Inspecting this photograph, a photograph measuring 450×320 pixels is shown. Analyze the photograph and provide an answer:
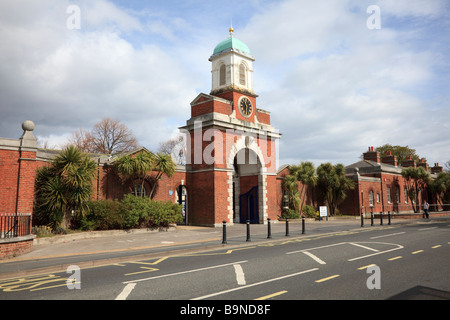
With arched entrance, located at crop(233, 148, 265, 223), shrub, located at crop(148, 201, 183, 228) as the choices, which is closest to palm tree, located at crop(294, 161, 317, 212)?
arched entrance, located at crop(233, 148, 265, 223)

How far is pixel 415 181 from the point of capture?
1799 inches

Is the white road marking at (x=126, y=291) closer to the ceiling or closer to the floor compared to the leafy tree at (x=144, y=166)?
closer to the floor

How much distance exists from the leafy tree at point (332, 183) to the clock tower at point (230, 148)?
8.59 metres

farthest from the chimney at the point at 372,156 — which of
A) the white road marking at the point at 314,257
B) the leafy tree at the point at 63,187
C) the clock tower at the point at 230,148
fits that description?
the leafy tree at the point at 63,187

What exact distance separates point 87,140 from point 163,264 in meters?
36.5

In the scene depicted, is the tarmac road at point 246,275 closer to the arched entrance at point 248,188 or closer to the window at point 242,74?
the arched entrance at point 248,188

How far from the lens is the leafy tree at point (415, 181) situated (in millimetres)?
41438

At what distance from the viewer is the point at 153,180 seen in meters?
21.2

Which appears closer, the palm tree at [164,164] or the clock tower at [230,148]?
the palm tree at [164,164]

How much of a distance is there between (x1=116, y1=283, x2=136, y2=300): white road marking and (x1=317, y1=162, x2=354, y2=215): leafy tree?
90.9 feet

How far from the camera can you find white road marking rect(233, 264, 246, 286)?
22.2 feet

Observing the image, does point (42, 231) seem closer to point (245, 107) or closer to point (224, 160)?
point (224, 160)

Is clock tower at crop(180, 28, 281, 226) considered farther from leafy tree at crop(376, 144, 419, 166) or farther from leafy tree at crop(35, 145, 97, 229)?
leafy tree at crop(376, 144, 419, 166)

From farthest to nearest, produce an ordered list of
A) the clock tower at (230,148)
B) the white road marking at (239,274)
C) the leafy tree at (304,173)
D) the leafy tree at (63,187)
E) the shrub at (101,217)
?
the leafy tree at (304,173)
the clock tower at (230,148)
the shrub at (101,217)
the leafy tree at (63,187)
the white road marking at (239,274)
